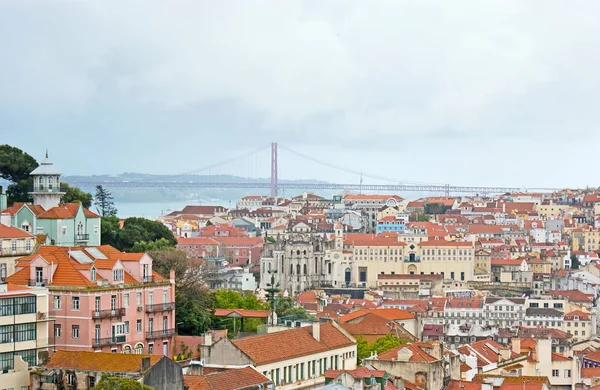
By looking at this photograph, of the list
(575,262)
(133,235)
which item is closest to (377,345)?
(133,235)

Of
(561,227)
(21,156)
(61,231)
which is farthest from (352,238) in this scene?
(61,231)

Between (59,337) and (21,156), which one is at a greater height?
(21,156)

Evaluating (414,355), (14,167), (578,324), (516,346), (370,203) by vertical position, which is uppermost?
(14,167)

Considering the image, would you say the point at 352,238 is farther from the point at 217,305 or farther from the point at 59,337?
the point at 59,337

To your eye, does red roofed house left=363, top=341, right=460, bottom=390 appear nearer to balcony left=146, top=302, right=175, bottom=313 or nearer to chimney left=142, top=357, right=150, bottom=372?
balcony left=146, top=302, right=175, bottom=313

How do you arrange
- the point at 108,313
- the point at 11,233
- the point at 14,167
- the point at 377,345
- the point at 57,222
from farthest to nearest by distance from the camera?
the point at 14,167, the point at 57,222, the point at 377,345, the point at 11,233, the point at 108,313

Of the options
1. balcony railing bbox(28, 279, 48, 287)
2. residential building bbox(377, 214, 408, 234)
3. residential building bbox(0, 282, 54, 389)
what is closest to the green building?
balcony railing bbox(28, 279, 48, 287)

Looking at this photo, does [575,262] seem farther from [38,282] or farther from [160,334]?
[38,282]
